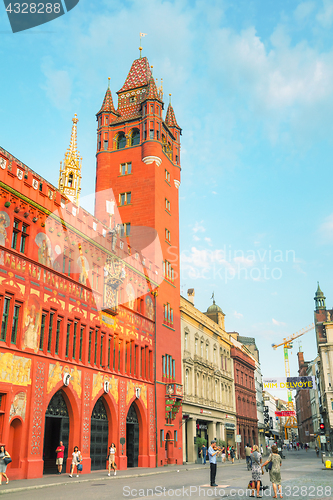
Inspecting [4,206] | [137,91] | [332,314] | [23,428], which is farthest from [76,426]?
[332,314]

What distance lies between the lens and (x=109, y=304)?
3094cm

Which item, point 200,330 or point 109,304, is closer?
point 109,304

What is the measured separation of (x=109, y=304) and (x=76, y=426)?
809 centimetres

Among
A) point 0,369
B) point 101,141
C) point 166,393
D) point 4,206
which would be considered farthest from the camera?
point 101,141

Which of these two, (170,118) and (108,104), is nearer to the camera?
(108,104)

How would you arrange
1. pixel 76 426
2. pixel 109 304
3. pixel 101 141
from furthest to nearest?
pixel 101 141
pixel 109 304
pixel 76 426

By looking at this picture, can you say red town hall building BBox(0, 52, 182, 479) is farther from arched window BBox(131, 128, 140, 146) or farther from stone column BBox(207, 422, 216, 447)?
stone column BBox(207, 422, 216, 447)

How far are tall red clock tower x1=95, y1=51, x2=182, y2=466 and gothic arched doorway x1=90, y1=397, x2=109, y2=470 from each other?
851 cm

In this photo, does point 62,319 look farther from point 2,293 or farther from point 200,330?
point 200,330

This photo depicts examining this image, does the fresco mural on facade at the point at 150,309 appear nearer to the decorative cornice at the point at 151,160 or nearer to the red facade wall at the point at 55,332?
the red facade wall at the point at 55,332

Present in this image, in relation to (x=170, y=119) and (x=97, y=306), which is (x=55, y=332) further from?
(x=170, y=119)

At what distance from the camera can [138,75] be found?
53125mm

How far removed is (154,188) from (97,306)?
58.1 feet

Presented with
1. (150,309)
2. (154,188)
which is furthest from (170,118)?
(150,309)
